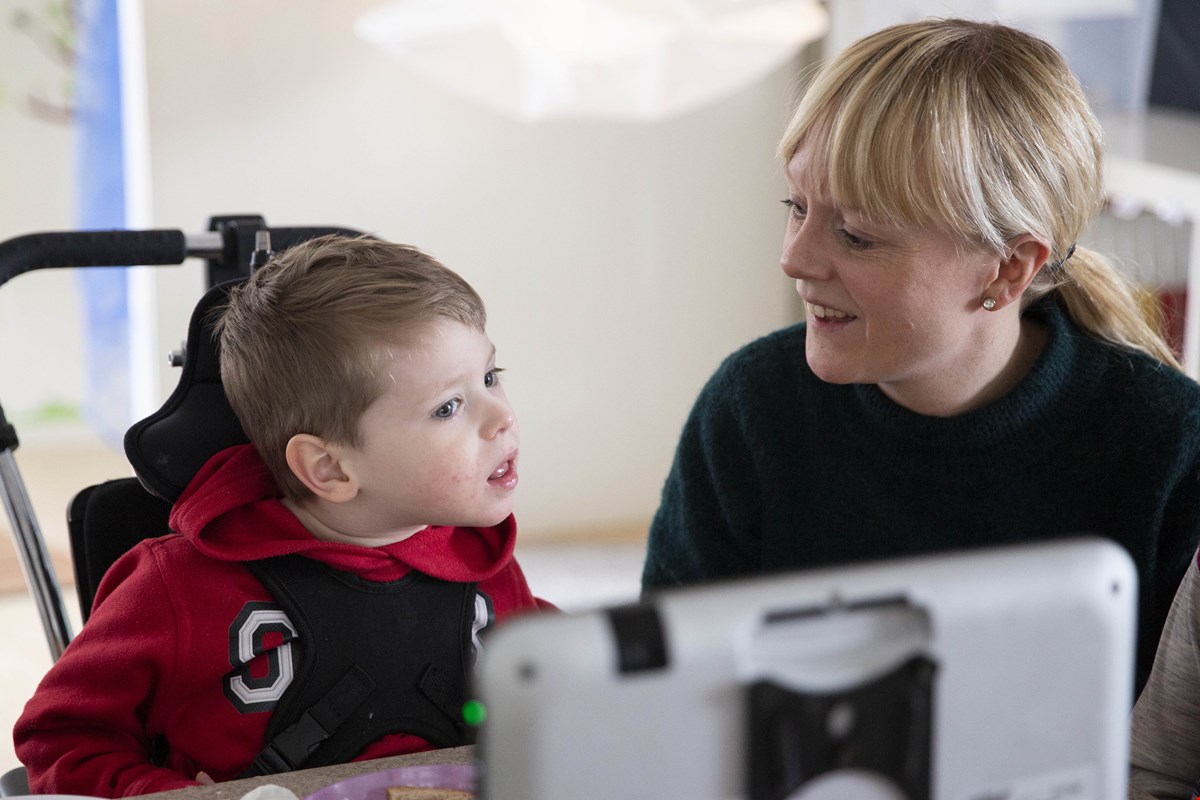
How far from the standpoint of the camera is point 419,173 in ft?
10.3

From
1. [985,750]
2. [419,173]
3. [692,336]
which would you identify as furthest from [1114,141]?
[985,750]

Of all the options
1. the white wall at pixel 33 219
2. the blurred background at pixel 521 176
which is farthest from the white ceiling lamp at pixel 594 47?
the white wall at pixel 33 219

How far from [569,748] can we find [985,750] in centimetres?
21

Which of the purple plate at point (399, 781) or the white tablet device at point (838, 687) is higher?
the white tablet device at point (838, 687)

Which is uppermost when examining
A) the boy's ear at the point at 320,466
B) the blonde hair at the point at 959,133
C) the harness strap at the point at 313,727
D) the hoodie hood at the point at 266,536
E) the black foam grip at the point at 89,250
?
the blonde hair at the point at 959,133

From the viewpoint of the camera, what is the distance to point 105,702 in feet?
3.80

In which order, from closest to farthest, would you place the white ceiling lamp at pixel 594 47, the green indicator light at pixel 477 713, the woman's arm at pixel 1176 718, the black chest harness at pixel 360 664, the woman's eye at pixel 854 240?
the green indicator light at pixel 477 713 < the woman's arm at pixel 1176 718 < the black chest harness at pixel 360 664 < the woman's eye at pixel 854 240 < the white ceiling lamp at pixel 594 47

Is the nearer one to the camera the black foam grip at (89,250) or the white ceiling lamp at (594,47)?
the black foam grip at (89,250)

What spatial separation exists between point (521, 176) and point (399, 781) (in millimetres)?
2351

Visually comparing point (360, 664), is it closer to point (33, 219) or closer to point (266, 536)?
point (266, 536)

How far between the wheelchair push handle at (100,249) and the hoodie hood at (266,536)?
27 cm

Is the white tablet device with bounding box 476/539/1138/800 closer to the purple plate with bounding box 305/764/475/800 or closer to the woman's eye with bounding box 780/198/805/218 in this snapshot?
the purple plate with bounding box 305/764/475/800

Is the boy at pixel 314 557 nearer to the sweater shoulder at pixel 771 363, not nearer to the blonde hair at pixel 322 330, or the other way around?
the blonde hair at pixel 322 330

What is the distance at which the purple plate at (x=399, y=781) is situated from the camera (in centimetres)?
100
